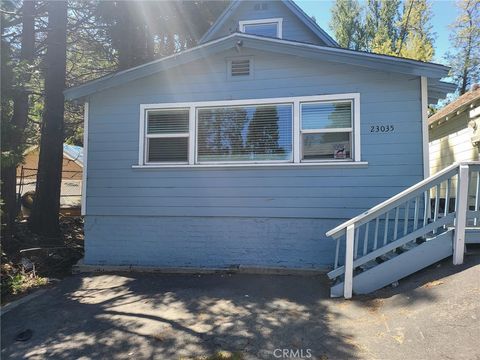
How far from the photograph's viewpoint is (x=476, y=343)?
3.46m

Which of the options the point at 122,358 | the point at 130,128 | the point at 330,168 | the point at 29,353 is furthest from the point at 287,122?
the point at 29,353

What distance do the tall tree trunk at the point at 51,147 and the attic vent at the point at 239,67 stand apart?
5351 millimetres

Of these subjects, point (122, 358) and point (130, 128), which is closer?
point (122, 358)

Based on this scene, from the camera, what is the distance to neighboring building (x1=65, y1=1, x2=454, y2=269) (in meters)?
6.81

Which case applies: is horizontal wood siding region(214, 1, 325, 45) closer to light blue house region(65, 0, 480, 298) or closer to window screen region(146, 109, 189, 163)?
light blue house region(65, 0, 480, 298)

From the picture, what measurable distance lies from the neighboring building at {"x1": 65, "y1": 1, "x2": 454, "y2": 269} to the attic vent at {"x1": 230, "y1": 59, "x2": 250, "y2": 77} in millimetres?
19

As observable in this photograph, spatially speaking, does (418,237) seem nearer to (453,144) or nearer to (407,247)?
(407,247)

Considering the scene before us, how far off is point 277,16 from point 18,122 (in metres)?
8.20

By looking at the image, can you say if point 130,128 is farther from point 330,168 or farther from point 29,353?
point 29,353

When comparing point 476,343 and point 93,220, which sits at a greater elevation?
point 93,220

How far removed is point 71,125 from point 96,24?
16.3ft

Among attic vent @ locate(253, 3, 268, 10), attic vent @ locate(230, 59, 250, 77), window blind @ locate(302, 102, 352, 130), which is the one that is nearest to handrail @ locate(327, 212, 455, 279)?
window blind @ locate(302, 102, 352, 130)

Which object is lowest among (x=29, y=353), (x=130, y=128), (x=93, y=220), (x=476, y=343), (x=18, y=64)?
(x=29, y=353)

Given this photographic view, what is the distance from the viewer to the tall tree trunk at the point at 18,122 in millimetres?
7818
